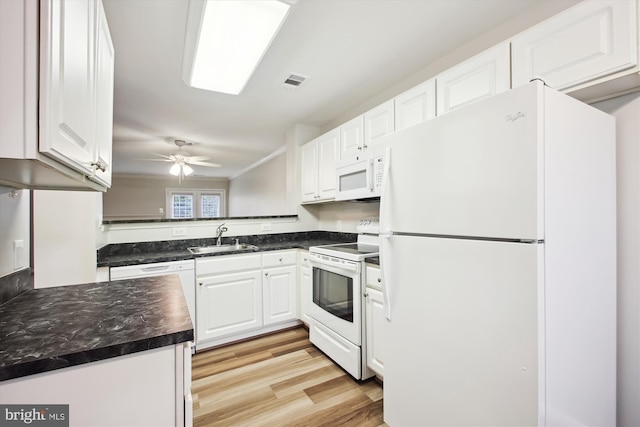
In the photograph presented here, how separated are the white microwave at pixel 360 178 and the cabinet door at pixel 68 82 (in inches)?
66.8

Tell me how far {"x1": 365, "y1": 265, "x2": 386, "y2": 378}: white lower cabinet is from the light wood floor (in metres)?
0.21

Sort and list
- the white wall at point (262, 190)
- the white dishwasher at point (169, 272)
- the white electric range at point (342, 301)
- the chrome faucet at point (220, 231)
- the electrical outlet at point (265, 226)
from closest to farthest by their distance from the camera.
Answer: the white electric range at point (342, 301), the white dishwasher at point (169, 272), the chrome faucet at point (220, 231), the electrical outlet at point (265, 226), the white wall at point (262, 190)

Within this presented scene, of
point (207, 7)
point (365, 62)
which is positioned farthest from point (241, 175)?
point (207, 7)

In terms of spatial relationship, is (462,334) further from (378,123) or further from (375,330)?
(378,123)

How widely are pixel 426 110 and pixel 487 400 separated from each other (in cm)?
165

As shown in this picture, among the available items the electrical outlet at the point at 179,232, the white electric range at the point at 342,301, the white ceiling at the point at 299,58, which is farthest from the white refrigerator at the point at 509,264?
the electrical outlet at the point at 179,232

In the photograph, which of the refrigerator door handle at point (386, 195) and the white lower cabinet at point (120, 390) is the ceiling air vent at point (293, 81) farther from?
the white lower cabinet at point (120, 390)

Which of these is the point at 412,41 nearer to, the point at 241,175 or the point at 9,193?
the point at 9,193

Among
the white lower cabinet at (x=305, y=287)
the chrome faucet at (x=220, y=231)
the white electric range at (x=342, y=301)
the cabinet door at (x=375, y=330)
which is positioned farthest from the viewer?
the chrome faucet at (x=220, y=231)

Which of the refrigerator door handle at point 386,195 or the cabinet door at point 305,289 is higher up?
the refrigerator door handle at point 386,195

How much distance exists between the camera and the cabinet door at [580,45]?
3.71 ft

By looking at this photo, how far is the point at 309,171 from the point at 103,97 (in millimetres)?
2260

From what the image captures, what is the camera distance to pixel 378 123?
93.4 inches

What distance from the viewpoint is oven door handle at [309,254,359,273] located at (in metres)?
2.03
